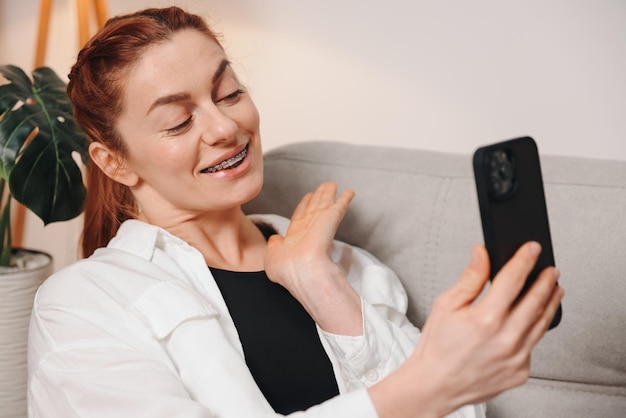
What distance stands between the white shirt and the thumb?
19cm

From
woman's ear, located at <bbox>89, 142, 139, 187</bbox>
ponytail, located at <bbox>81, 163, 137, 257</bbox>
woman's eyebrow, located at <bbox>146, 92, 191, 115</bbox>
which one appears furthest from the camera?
ponytail, located at <bbox>81, 163, 137, 257</bbox>

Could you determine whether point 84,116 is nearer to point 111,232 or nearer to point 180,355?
point 111,232

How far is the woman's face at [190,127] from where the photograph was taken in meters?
1.25

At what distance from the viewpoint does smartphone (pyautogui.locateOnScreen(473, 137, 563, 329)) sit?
0.86 metres

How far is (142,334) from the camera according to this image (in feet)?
3.68

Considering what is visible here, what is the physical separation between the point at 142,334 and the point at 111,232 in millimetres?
394

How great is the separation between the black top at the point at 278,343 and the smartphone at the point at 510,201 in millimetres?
470

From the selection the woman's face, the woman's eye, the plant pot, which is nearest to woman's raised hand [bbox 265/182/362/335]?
the woman's face

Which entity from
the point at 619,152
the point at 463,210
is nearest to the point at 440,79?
the point at 619,152

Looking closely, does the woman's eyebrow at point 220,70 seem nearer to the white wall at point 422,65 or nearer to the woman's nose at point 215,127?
the woman's nose at point 215,127

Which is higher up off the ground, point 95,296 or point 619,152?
point 619,152

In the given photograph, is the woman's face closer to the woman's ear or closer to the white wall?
the woman's ear

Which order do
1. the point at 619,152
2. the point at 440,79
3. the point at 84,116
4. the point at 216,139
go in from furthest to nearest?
the point at 440,79 < the point at 619,152 < the point at 84,116 < the point at 216,139

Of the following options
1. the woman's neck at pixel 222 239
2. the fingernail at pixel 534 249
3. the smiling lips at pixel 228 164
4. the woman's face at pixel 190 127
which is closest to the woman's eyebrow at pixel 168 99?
the woman's face at pixel 190 127
